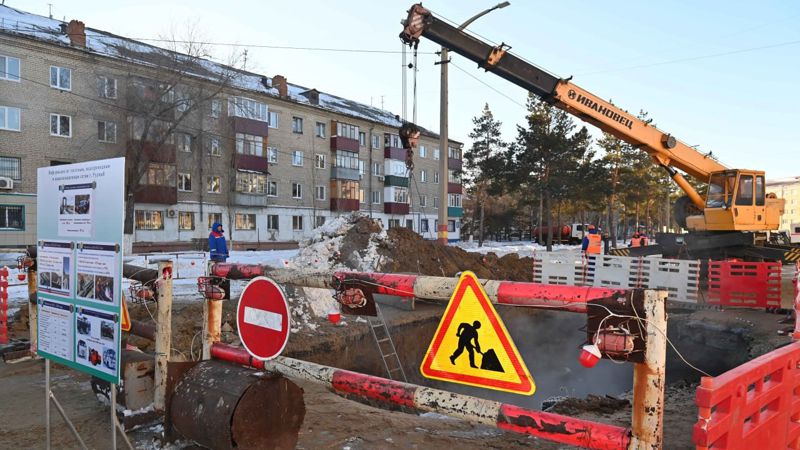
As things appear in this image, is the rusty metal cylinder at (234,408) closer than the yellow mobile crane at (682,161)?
Yes

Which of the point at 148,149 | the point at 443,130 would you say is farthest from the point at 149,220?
the point at 443,130

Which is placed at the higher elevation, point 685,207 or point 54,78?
point 54,78

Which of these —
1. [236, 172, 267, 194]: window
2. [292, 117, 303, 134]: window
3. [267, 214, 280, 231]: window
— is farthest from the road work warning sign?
[292, 117, 303, 134]: window

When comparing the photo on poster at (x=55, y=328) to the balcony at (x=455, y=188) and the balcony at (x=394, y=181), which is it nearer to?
the balcony at (x=394, y=181)

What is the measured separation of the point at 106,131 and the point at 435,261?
23536 millimetres

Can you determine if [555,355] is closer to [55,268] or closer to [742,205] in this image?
[742,205]

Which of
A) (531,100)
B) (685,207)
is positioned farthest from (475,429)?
(531,100)

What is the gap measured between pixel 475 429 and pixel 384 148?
153 feet

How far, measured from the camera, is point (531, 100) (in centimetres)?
5091

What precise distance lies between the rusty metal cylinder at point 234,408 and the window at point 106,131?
3136 centimetres

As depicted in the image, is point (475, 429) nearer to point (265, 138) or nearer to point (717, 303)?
point (717, 303)

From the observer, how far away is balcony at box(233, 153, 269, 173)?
37.4 meters

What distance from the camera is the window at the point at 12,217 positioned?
90.8ft

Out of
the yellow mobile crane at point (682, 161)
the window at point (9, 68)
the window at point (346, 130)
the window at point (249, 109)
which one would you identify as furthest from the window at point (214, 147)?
the yellow mobile crane at point (682, 161)
